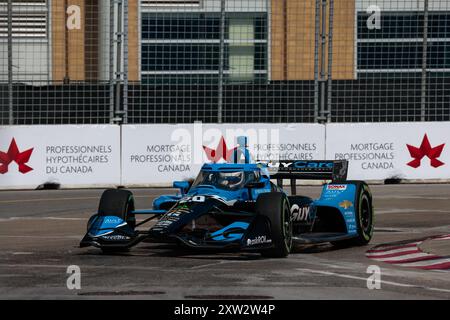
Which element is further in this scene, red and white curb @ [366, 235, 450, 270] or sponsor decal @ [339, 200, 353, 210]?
sponsor decal @ [339, 200, 353, 210]

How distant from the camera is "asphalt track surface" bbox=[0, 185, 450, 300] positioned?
370 inches

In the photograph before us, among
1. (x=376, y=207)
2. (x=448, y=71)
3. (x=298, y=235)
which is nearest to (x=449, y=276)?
(x=298, y=235)

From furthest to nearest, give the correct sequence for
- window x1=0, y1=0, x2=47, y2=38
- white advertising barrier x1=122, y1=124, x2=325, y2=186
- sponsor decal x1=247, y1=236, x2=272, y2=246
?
window x1=0, y1=0, x2=47, y2=38
white advertising barrier x1=122, y1=124, x2=325, y2=186
sponsor decal x1=247, y1=236, x2=272, y2=246

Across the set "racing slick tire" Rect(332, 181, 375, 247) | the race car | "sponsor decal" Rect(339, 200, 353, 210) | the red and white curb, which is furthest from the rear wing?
the red and white curb

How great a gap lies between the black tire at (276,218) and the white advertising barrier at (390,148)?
1327 cm

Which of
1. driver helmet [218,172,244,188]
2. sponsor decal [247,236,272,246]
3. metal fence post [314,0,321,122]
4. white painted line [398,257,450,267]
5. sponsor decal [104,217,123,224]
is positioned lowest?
white painted line [398,257,450,267]

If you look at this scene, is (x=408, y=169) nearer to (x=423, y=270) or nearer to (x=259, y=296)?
(x=423, y=270)

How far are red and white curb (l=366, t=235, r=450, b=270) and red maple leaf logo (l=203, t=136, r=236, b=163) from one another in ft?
36.9

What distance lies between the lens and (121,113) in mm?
25500

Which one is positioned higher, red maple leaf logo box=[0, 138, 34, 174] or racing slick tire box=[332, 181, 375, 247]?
red maple leaf logo box=[0, 138, 34, 174]

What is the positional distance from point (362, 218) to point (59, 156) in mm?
12288

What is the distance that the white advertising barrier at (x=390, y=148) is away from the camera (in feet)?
84.1

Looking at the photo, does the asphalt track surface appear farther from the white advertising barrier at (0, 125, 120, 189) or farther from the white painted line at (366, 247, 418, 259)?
the white advertising barrier at (0, 125, 120, 189)

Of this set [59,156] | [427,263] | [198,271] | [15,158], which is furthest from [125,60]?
[198,271]
